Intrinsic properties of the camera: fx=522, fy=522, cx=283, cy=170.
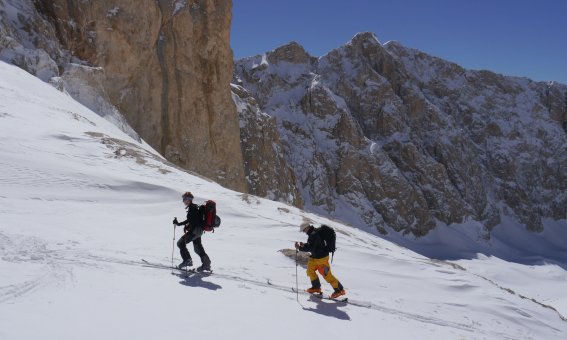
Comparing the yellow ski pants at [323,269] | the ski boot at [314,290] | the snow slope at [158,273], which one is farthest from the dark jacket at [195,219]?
the ski boot at [314,290]

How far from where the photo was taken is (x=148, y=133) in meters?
36.7

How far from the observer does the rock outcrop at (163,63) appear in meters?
31.0

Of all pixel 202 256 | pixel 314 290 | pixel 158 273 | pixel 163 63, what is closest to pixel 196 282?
pixel 158 273

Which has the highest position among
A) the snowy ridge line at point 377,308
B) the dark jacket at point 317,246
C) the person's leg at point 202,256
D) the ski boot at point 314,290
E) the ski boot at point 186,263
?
the dark jacket at point 317,246

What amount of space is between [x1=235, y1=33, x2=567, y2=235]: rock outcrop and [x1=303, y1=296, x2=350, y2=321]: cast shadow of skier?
8063 cm

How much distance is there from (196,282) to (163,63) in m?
34.2

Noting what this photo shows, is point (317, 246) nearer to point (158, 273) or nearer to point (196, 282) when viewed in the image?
point (196, 282)

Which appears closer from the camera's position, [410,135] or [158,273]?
[158,273]

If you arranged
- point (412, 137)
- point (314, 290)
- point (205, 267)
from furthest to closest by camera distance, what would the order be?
point (412, 137) → point (205, 267) → point (314, 290)

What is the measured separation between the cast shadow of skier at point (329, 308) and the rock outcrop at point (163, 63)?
22344 mm

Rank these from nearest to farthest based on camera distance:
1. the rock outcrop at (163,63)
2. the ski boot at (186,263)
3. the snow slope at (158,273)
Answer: the snow slope at (158,273)
the ski boot at (186,263)
the rock outcrop at (163,63)

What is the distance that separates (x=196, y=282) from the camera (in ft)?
27.1

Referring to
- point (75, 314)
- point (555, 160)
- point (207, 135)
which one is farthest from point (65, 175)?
point (555, 160)

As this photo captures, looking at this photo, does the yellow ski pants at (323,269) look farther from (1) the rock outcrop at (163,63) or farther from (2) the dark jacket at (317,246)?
(1) the rock outcrop at (163,63)
